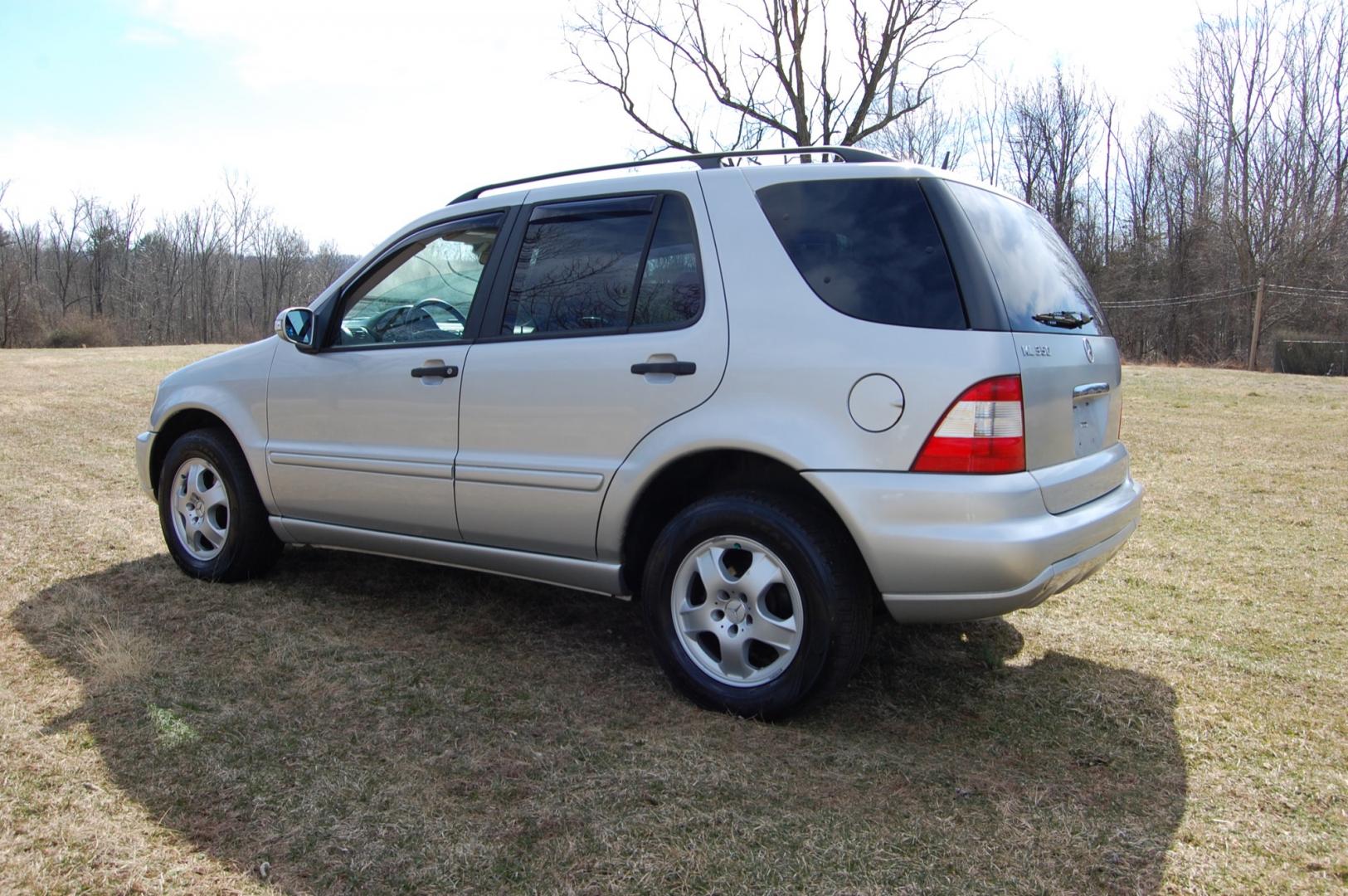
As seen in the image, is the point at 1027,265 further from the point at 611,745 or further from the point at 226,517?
the point at 226,517

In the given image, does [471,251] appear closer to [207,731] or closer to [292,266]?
[207,731]

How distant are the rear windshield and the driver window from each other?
1.97 metres

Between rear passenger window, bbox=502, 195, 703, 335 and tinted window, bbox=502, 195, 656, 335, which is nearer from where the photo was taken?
rear passenger window, bbox=502, 195, 703, 335

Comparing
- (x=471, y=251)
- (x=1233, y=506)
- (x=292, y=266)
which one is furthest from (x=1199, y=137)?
(x=292, y=266)

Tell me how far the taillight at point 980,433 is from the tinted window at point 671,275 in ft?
3.15

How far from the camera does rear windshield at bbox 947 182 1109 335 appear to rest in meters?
2.96

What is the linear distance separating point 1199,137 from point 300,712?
126ft

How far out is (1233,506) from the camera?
6.61 m

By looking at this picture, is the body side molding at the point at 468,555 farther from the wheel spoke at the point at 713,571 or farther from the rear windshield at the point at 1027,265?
the rear windshield at the point at 1027,265

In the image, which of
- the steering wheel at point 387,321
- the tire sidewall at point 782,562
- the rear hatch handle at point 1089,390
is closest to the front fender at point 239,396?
the steering wheel at point 387,321

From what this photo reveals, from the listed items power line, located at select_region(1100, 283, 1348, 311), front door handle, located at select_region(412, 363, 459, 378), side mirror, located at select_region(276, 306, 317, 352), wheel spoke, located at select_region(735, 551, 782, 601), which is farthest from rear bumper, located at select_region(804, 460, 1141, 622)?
power line, located at select_region(1100, 283, 1348, 311)

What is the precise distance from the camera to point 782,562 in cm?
300

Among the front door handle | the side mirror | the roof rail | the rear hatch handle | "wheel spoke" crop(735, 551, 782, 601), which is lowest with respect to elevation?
"wheel spoke" crop(735, 551, 782, 601)

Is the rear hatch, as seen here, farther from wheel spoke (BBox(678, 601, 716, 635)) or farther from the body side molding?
the body side molding
